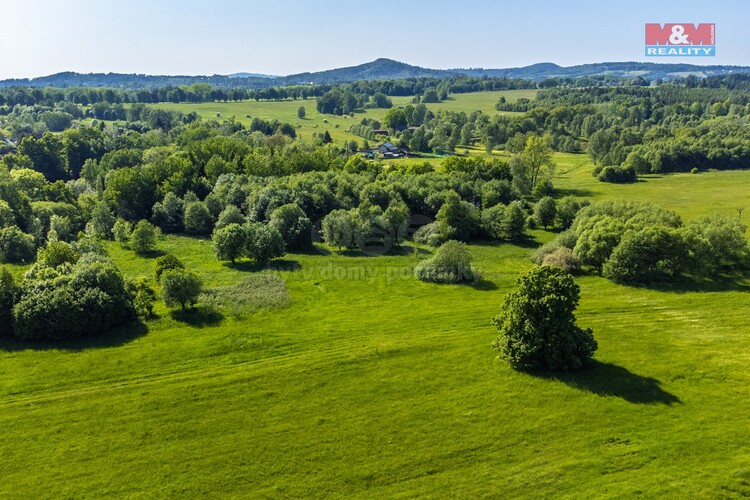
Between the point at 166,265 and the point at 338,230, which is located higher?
the point at 338,230

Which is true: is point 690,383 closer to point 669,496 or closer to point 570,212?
point 669,496

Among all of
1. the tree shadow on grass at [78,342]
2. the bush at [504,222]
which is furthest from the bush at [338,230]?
the tree shadow on grass at [78,342]

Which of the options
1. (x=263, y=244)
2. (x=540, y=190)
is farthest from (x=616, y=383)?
(x=540, y=190)

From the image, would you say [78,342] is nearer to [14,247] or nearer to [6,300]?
[6,300]

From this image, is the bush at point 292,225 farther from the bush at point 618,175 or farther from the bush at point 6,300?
the bush at point 618,175

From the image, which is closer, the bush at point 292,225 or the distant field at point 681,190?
the bush at point 292,225

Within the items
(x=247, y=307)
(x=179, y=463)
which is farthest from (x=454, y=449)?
(x=247, y=307)

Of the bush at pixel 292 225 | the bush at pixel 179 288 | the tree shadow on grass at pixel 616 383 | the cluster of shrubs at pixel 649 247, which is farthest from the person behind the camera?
the bush at pixel 292 225

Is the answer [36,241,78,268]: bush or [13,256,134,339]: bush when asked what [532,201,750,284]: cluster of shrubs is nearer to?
[13,256,134,339]: bush
